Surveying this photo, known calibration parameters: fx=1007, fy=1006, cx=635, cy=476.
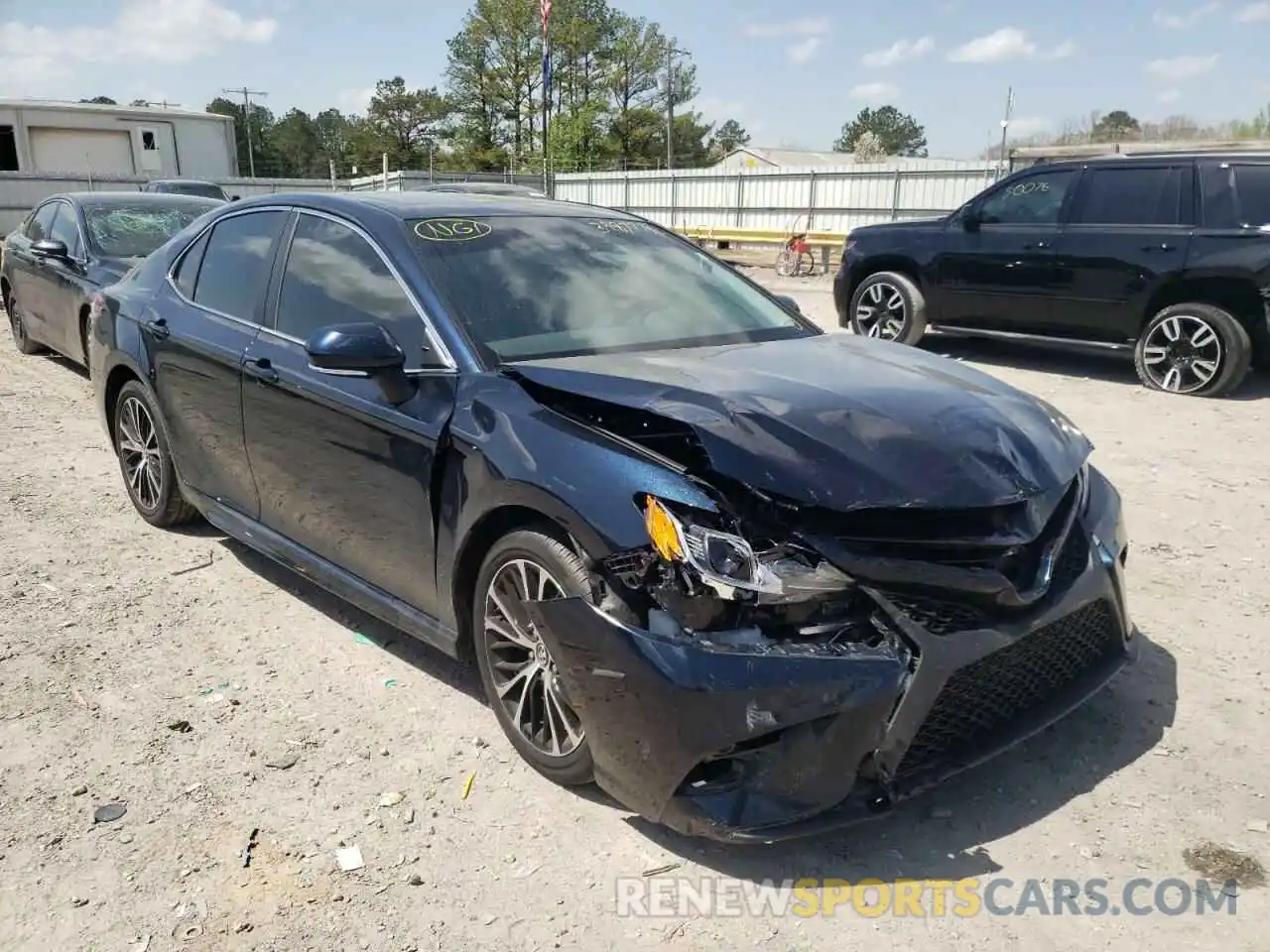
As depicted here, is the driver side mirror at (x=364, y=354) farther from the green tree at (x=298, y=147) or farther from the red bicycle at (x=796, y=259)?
the green tree at (x=298, y=147)

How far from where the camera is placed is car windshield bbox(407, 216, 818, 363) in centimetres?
342

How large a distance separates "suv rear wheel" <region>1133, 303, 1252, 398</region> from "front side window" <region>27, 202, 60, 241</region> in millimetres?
9662

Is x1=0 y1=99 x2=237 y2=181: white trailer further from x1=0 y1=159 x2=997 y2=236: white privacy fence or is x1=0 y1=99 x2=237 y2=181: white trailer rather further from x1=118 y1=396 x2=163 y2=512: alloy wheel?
x1=118 y1=396 x2=163 y2=512: alloy wheel

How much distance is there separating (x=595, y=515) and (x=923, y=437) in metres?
0.95

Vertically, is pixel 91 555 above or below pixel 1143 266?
below

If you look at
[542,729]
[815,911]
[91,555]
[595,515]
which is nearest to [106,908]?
[542,729]

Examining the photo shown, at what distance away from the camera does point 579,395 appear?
9.57 feet

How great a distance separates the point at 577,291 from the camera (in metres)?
3.69

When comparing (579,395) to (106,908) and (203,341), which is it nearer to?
(106,908)

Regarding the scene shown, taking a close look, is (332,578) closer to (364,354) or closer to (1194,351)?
(364,354)

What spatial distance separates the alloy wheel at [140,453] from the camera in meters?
5.09

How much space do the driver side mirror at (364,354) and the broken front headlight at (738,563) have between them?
1.14 m

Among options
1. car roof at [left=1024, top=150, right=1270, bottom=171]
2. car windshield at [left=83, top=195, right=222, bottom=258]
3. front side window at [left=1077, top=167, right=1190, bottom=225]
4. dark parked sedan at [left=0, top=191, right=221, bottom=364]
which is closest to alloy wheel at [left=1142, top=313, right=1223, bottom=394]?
front side window at [left=1077, top=167, right=1190, bottom=225]

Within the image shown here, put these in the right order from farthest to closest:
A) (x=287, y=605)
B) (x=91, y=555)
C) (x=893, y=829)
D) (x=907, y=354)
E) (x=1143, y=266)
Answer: (x=1143, y=266), (x=91, y=555), (x=287, y=605), (x=907, y=354), (x=893, y=829)
